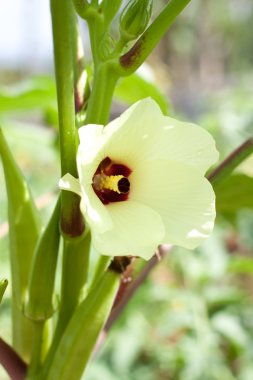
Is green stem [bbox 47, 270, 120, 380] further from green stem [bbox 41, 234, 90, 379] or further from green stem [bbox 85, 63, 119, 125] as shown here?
green stem [bbox 85, 63, 119, 125]

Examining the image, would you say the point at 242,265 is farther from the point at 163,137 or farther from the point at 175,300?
the point at 163,137

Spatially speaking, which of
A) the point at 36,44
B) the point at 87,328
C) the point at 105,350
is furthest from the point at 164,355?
the point at 36,44

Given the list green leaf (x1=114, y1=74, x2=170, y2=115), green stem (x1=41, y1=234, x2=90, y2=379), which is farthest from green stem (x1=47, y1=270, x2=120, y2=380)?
green leaf (x1=114, y1=74, x2=170, y2=115)

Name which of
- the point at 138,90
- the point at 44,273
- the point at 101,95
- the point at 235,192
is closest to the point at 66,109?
the point at 101,95

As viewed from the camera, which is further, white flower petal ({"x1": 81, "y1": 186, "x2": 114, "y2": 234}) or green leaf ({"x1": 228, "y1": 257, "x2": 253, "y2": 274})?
green leaf ({"x1": 228, "y1": 257, "x2": 253, "y2": 274})

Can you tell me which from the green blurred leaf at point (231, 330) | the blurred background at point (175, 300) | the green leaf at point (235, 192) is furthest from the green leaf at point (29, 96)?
the green blurred leaf at point (231, 330)

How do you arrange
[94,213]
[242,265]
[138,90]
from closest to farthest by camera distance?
[94,213]
[138,90]
[242,265]

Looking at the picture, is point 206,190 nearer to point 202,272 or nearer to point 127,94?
point 127,94
